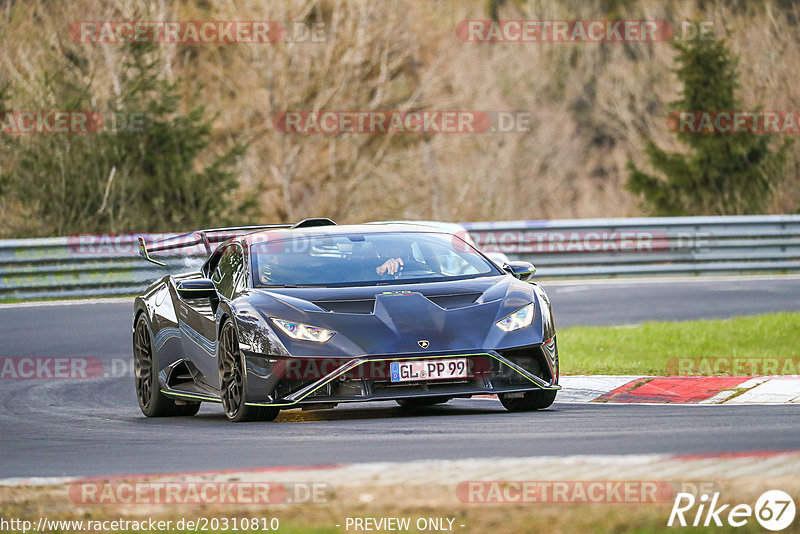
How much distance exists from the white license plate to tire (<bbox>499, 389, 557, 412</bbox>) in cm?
92

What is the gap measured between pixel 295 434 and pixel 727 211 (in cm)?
2517

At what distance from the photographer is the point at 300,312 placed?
9750 mm

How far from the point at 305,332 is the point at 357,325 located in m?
0.35

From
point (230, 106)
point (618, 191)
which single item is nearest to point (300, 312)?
point (230, 106)

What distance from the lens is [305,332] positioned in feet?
31.7

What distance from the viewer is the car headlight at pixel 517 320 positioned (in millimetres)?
9969
